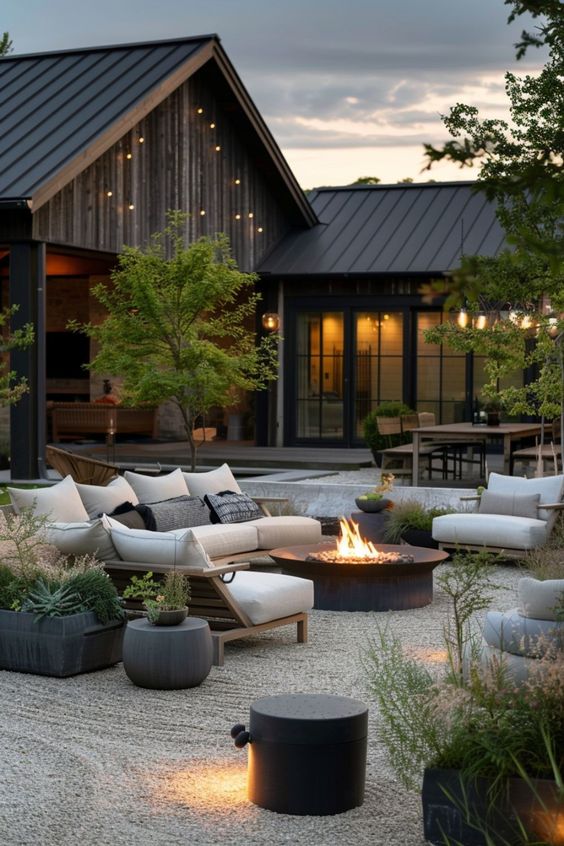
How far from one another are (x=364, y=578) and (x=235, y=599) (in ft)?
5.58

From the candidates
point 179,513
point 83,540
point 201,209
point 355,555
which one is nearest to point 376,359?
point 201,209

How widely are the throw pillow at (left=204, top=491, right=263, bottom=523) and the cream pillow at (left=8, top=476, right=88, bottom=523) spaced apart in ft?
5.59

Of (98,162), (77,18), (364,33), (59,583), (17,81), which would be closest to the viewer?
(59,583)

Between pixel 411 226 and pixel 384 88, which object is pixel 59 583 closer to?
pixel 384 88

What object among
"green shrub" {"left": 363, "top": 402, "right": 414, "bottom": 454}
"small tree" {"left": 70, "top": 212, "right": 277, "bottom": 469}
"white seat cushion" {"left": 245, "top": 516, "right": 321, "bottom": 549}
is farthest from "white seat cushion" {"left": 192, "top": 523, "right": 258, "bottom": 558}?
"green shrub" {"left": 363, "top": 402, "right": 414, "bottom": 454}

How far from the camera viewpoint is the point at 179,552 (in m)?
7.52

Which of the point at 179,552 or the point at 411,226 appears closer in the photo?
the point at 179,552

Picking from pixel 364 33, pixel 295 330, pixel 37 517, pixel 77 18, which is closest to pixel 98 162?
pixel 364 33

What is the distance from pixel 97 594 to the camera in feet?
23.7

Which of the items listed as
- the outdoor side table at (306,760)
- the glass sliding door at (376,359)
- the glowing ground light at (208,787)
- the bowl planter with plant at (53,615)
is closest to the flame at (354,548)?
the bowl planter with plant at (53,615)

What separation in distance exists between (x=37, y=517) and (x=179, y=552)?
2.98ft

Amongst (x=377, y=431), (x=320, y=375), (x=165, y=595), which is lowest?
(x=165, y=595)

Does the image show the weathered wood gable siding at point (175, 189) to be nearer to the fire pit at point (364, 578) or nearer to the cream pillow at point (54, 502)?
the cream pillow at point (54, 502)

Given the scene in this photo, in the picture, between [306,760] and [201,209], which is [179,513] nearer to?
[306,760]
